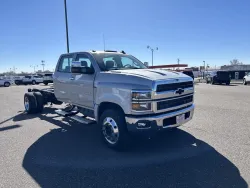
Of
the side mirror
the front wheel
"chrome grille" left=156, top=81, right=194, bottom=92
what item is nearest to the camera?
"chrome grille" left=156, top=81, right=194, bottom=92

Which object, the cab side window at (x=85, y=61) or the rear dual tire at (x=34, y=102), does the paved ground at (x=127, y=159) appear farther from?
the rear dual tire at (x=34, y=102)

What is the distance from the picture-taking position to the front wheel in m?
4.22

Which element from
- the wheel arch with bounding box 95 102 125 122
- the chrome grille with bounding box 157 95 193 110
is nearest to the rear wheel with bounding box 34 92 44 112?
the wheel arch with bounding box 95 102 125 122

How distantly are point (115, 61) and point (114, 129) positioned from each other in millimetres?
1903

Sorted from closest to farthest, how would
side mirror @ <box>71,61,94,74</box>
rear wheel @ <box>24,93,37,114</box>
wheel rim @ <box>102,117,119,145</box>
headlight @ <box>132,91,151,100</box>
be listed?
headlight @ <box>132,91,151,100</box> → wheel rim @ <box>102,117,119,145</box> → side mirror @ <box>71,61,94,74</box> → rear wheel @ <box>24,93,37,114</box>

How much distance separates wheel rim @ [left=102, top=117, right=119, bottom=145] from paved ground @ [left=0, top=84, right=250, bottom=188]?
26 centimetres

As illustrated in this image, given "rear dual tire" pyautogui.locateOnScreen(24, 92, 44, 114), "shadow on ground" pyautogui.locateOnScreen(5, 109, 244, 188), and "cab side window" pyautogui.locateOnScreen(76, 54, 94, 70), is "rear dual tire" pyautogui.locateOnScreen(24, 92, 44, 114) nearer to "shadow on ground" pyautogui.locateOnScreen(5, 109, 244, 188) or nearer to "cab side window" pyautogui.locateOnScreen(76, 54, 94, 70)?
"shadow on ground" pyautogui.locateOnScreen(5, 109, 244, 188)

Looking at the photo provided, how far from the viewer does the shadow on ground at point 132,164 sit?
3.28 meters

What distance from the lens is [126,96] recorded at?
13.1 ft

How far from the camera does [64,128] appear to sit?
639 cm

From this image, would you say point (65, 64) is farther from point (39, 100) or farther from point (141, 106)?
point (141, 106)

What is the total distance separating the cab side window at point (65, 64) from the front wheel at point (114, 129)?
2338 millimetres

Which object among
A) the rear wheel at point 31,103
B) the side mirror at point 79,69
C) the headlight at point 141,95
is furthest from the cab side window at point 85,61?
the rear wheel at point 31,103

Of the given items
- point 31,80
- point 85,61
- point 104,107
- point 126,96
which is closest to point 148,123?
point 126,96
